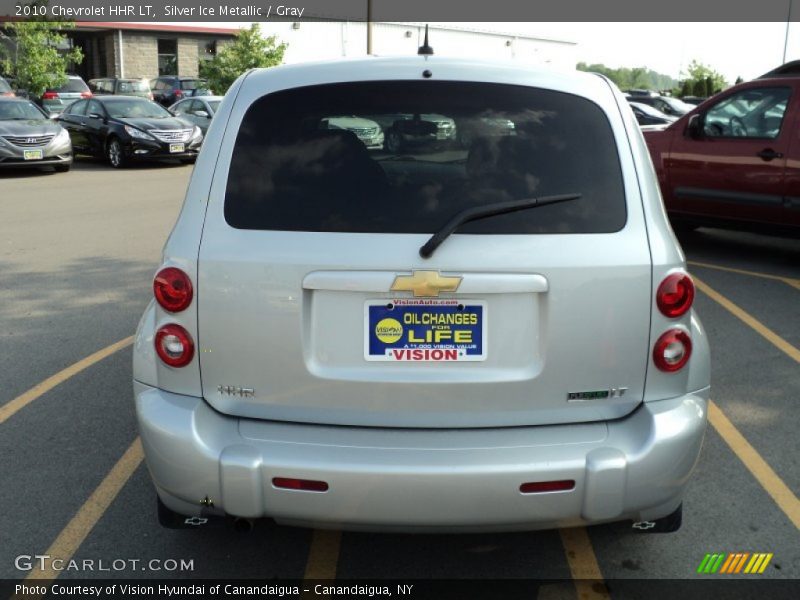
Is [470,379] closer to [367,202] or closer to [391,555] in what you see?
[367,202]

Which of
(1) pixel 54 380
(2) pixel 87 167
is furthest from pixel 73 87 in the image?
(1) pixel 54 380

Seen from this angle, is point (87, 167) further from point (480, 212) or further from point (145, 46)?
point (145, 46)

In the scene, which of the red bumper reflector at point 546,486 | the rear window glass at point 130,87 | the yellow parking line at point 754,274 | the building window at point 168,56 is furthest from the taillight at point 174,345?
the building window at point 168,56

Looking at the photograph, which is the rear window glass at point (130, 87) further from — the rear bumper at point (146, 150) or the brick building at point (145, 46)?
the rear bumper at point (146, 150)

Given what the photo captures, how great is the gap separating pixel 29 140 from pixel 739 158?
1299 centimetres

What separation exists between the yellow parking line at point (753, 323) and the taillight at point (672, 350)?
3.29m

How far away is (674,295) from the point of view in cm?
294

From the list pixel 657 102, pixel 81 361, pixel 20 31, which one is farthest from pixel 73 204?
pixel 657 102

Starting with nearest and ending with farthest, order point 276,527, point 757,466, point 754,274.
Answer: point 276,527 < point 757,466 < point 754,274

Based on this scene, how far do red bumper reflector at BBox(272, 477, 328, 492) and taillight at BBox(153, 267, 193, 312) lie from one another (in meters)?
0.65

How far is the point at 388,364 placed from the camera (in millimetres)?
2857

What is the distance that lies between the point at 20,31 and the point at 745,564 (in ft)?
101

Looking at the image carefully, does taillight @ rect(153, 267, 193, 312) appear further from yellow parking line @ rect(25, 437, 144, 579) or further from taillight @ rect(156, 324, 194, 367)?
yellow parking line @ rect(25, 437, 144, 579)

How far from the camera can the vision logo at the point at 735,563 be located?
3334mm
